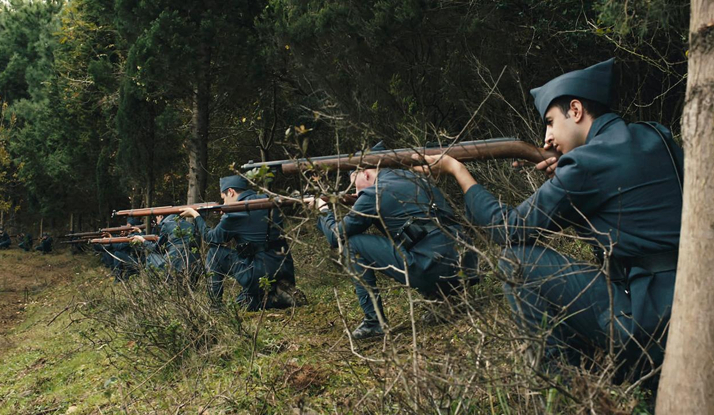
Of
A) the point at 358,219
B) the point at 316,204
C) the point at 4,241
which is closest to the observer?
the point at 316,204

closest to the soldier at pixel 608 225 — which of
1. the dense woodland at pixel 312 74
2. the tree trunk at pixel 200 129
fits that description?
the dense woodland at pixel 312 74

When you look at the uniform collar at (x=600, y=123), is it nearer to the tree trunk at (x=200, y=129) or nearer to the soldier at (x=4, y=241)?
the tree trunk at (x=200, y=129)

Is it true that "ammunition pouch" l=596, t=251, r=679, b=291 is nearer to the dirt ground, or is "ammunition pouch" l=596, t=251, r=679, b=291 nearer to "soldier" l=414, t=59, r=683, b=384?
"soldier" l=414, t=59, r=683, b=384

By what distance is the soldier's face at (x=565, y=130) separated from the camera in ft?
11.3

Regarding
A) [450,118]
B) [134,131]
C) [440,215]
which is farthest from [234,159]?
[440,215]

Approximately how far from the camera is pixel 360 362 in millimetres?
4727

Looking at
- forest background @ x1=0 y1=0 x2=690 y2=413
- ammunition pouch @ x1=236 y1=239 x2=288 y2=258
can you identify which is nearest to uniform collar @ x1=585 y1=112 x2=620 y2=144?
forest background @ x1=0 y1=0 x2=690 y2=413

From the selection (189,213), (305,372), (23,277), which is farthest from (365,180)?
(23,277)

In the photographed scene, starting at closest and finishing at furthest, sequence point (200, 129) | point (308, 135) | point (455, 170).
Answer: point (455, 170), point (308, 135), point (200, 129)

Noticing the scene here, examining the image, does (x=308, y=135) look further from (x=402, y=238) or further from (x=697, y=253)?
(x=697, y=253)

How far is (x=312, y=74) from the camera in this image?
12.3 metres

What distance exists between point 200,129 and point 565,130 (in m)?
13.3

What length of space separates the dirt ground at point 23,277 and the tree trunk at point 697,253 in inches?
413

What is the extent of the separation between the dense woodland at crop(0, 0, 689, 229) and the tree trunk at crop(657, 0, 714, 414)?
2.94ft
